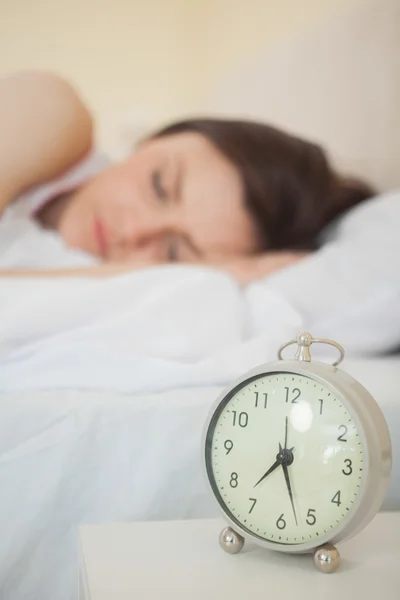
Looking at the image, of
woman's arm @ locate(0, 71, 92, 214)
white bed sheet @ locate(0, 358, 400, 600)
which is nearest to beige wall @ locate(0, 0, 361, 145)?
woman's arm @ locate(0, 71, 92, 214)

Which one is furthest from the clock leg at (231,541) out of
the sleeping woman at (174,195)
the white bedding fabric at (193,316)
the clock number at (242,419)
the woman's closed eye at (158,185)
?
the woman's closed eye at (158,185)

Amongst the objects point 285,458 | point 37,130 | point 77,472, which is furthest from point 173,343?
point 37,130

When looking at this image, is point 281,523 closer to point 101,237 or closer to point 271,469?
point 271,469

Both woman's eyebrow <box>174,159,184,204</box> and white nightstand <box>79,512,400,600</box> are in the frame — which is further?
A: woman's eyebrow <box>174,159,184,204</box>

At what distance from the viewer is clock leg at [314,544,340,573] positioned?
74cm

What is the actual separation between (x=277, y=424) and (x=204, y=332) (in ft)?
1.14

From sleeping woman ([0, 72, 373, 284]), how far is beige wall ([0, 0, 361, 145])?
1.8 inches

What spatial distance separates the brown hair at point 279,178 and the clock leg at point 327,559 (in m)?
0.64

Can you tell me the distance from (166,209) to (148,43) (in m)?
0.30

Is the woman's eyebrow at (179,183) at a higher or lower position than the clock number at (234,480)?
higher

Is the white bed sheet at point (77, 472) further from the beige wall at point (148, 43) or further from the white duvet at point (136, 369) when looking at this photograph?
the beige wall at point (148, 43)

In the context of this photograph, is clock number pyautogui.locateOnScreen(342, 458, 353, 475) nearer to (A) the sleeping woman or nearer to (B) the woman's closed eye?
(A) the sleeping woman

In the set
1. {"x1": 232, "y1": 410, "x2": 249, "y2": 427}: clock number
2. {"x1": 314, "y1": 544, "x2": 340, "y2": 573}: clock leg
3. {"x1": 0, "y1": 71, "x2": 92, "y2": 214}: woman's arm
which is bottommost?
{"x1": 314, "y1": 544, "x2": 340, "y2": 573}: clock leg

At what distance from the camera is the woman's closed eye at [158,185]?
49.3 inches
